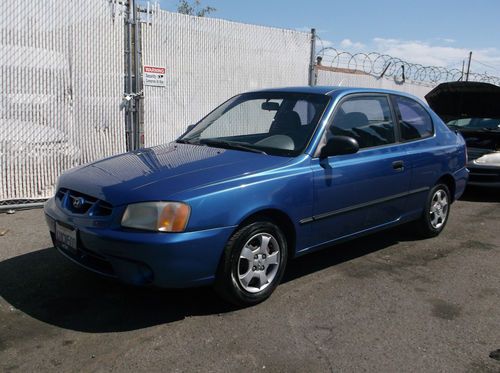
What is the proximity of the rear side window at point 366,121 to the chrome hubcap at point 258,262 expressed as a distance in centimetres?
121

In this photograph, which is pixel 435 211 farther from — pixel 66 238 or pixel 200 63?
pixel 200 63

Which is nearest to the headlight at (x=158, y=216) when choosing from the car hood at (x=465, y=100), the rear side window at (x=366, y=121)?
the rear side window at (x=366, y=121)

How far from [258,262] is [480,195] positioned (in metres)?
6.37

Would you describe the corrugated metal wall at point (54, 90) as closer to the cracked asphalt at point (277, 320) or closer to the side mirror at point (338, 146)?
the cracked asphalt at point (277, 320)

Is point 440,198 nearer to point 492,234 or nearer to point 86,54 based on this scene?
point 492,234

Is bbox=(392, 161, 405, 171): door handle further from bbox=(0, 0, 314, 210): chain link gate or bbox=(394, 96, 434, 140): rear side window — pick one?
bbox=(0, 0, 314, 210): chain link gate

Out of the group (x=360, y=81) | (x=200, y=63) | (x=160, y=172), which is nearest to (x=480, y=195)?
(x=360, y=81)

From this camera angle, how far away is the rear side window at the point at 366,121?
4.50 meters

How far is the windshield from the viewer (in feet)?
13.9

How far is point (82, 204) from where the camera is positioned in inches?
142

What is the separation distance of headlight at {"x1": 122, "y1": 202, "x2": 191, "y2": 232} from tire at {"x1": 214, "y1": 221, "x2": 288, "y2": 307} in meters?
0.41

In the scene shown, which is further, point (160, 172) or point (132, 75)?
point (132, 75)

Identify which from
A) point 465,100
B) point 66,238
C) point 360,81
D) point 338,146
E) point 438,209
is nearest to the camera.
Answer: point 66,238

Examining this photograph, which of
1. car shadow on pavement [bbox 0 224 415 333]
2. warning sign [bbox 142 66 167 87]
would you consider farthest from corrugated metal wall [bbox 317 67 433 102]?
car shadow on pavement [bbox 0 224 415 333]
